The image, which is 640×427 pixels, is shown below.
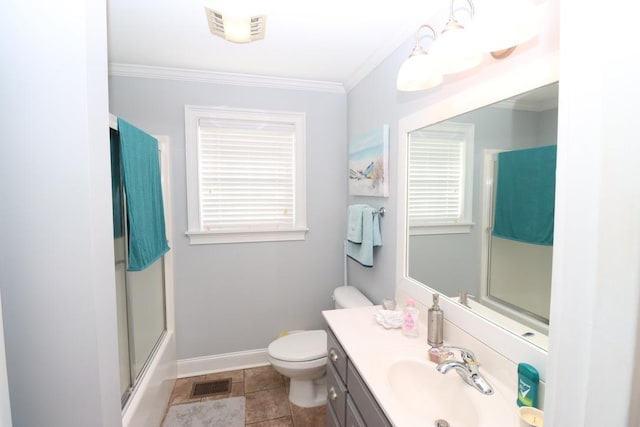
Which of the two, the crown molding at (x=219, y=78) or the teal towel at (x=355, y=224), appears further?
the crown molding at (x=219, y=78)

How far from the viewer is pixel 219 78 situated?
2.18 meters

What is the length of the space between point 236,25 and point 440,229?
4.26 ft

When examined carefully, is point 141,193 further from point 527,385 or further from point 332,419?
point 527,385

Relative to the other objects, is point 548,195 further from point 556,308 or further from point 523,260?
point 556,308

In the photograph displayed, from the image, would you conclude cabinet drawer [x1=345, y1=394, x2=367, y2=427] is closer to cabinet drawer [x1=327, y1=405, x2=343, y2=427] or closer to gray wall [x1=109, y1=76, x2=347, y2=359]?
cabinet drawer [x1=327, y1=405, x2=343, y2=427]

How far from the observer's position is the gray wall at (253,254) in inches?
84.7

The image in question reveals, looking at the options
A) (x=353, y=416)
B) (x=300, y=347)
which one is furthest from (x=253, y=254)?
(x=353, y=416)

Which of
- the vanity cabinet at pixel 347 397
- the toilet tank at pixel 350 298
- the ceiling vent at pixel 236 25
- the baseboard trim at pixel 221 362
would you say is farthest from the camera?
the baseboard trim at pixel 221 362

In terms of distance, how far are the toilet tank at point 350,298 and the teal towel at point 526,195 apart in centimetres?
108

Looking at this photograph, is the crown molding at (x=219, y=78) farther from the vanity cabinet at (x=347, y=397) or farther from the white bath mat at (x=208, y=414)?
the white bath mat at (x=208, y=414)

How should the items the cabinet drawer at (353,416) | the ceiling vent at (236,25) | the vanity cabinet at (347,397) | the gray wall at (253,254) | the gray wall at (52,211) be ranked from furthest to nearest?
the gray wall at (253,254) < the ceiling vent at (236,25) < the cabinet drawer at (353,416) < the vanity cabinet at (347,397) < the gray wall at (52,211)

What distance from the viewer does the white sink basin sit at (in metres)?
0.89

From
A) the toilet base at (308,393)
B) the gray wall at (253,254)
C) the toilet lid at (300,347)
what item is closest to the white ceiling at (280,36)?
the gray wall at (253,254)

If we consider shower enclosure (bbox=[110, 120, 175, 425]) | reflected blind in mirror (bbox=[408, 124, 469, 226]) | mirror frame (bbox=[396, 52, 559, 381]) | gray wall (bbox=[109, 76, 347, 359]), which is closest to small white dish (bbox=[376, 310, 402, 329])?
mirror frame (bbox=[396, 52, 559, 381])
